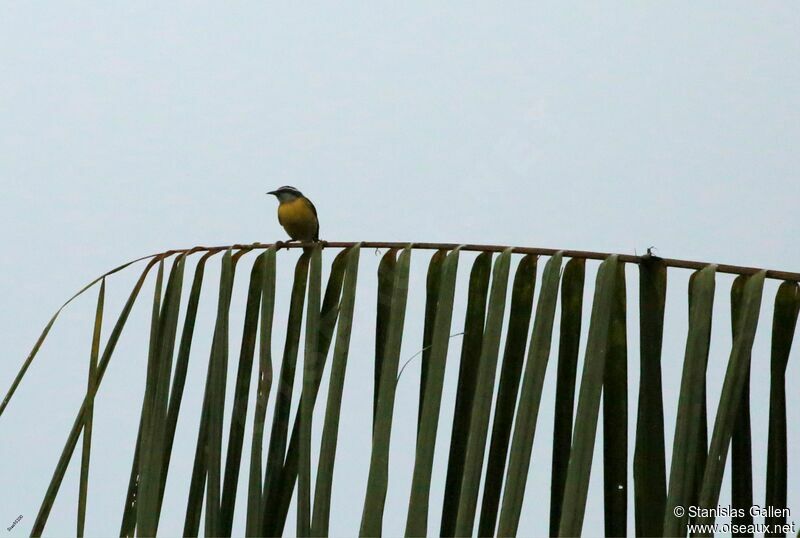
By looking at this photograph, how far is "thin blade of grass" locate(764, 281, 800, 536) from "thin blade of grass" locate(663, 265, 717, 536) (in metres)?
0.18

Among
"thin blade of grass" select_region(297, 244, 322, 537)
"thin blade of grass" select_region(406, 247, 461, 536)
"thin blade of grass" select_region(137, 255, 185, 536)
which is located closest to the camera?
"thin blade of grass" select_region(406, 247, 461, 536)

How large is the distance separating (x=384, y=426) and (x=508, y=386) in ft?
1.06

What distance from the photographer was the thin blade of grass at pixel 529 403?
7.40 ft

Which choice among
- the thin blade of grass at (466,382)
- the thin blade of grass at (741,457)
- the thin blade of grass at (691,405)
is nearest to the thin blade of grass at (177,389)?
the thin blade of grass at (466,382)

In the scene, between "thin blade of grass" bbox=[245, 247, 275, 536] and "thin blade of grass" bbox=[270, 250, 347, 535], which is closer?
"thin blade of grass" bbox=[245, 247, 275, 536]

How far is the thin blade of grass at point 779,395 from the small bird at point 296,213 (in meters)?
4.75

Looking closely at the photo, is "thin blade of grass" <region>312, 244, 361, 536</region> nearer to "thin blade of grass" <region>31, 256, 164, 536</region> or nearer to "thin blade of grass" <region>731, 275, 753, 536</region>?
"thin blade of grass" <region>31, 256, 164, 536</region>

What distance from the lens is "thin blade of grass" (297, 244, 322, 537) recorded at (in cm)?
245

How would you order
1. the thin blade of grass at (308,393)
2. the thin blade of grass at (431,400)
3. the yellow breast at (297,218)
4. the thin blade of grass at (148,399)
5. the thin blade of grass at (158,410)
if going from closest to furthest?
the thin blade of grass at (431,400)
the thin blade of grass at (308,393)
the thin blade of grass at (158,410)
the thin blade of grass at (148,399)
the yellow breast at (297,218)

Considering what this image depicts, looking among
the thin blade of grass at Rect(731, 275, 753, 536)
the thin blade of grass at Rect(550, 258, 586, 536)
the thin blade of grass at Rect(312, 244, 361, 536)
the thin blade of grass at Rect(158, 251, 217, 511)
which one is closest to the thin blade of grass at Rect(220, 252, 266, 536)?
the thin blade of grass at Rect(158, 251, 217, 511)

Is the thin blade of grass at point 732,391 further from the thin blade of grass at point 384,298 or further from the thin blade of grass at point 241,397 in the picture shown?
the thin blade of grass at point 241,397

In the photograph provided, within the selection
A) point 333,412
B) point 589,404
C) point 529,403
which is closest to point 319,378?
point 333,412

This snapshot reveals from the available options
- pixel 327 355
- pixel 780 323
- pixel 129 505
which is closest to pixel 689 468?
pixel 780 323

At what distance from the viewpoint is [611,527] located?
248cm
